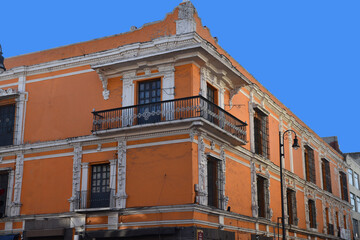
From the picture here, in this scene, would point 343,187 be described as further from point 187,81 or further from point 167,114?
point 167,114

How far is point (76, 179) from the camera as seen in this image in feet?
68.7

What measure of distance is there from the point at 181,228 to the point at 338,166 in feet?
86.7

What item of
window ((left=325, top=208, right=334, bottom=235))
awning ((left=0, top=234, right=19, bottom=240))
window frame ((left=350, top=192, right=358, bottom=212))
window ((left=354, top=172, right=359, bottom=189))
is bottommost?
awning ((left=0, top=234, right=19, bottom=240))

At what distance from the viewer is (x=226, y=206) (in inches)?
814

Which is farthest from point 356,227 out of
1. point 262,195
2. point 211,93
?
point 211,93

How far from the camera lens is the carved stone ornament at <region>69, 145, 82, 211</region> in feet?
67.4

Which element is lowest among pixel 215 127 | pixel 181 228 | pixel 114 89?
pixel 181 228

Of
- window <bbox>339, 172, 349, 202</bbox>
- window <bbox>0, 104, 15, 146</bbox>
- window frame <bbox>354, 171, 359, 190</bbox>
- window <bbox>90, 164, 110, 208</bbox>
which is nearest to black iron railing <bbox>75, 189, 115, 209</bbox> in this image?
window <bbox>90, 164, 110, 208</bbox>

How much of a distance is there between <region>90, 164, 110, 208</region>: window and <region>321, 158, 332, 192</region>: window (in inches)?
814

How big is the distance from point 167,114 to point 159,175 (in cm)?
245

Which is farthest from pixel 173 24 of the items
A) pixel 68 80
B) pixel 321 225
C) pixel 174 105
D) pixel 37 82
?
pixel 321 225

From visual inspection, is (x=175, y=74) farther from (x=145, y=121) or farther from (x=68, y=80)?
(x=68, y=80)

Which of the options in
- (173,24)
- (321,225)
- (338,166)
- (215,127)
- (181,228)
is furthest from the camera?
(338,166)

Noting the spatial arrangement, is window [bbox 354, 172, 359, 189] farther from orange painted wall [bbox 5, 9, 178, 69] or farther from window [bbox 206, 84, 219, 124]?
orange painted wall [bbox 5, 9, 178, 69]
